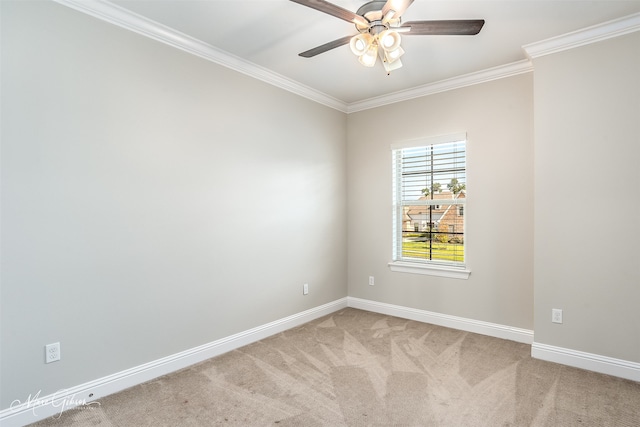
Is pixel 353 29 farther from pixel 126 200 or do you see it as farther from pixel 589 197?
pixel 589 197

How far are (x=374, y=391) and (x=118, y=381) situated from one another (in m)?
1.84

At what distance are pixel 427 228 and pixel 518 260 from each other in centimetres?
102

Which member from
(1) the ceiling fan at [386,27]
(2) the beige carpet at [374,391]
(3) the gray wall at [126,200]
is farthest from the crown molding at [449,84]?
(2) the beige carpet at [374,391]

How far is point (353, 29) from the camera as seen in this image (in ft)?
8.89

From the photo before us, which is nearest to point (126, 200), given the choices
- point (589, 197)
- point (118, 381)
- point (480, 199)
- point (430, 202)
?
point (118, 381)

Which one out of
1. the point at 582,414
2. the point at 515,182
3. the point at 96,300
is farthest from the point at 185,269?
the point at 515,182

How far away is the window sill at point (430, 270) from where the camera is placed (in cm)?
377

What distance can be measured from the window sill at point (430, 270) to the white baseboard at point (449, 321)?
448mm

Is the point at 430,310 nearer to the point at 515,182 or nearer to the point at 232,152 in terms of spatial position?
the point at 515,182

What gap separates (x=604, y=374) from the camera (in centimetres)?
271

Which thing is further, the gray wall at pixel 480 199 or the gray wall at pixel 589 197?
the gray wall at pixel 480 199

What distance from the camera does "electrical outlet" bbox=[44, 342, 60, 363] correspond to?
7.10ft

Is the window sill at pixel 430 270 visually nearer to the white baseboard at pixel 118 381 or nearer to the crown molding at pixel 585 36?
the white baseboard at pixel 118 381

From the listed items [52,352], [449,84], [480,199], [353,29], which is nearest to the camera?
[52,352]
